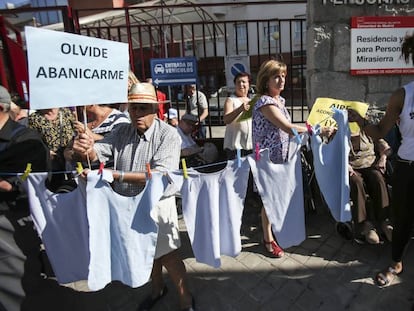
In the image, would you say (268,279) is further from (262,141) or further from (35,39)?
(35,39)

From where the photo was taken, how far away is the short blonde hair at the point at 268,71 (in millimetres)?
2647

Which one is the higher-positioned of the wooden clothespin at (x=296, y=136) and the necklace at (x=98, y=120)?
the necklace at (x=98, y=120)

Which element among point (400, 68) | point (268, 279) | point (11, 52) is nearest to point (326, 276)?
point (268, 279)

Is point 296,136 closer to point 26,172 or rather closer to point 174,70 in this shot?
point 26,172

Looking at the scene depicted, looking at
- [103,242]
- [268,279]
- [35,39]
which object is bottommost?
[268,279]

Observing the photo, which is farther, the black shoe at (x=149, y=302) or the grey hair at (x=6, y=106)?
the black shoe at (x=149, y=302)

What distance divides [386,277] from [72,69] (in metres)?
2.77

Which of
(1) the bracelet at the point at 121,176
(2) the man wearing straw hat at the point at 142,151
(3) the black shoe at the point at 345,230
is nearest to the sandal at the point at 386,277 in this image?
(3) the black shoe at the point at 345,230

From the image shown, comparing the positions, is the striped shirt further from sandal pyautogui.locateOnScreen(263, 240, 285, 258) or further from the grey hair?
sandal pyautogui.locateOnScreen(263, 240, 285, 258)

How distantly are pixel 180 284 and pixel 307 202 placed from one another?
187 centimetres

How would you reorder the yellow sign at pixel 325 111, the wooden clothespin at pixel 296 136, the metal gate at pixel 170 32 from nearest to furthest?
1. the wooden clothespin at pixel 296 136
2. the yellow sign at pixel 325 111
3. the metal gate at pixel 170 32

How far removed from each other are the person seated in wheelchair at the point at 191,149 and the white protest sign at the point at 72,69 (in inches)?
79.9

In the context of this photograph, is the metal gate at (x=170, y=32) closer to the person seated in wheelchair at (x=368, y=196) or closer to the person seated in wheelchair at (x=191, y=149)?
the person seated in wheelchair at (x=191, y=149)

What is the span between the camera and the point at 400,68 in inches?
151
